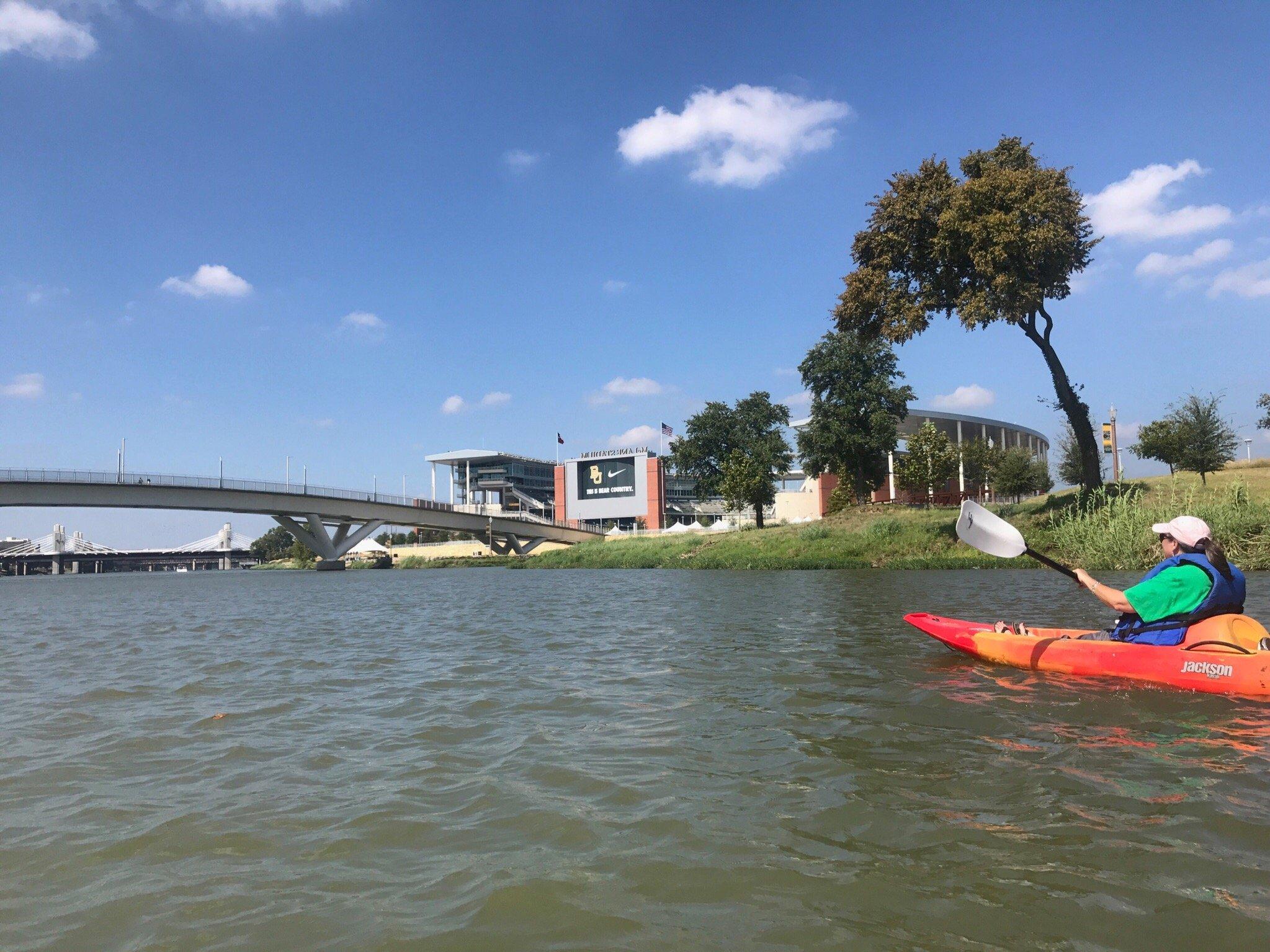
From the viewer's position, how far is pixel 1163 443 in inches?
1673

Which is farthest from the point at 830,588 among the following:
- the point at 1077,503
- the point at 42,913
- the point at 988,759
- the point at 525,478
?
the point at 525,478

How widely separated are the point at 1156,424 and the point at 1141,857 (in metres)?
50.1

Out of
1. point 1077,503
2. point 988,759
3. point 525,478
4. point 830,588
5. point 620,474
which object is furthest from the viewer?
point 525,478

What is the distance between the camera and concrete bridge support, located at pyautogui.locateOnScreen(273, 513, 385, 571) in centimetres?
6088

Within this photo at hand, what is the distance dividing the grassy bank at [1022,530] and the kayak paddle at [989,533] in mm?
12722

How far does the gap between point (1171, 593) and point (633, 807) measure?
5.82m

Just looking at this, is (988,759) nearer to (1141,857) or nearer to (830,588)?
(1141,857)

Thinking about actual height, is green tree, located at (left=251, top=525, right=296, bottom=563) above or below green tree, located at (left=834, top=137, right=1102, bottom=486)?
below

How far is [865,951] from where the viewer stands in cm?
291

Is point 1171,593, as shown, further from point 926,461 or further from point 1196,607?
point 926,461

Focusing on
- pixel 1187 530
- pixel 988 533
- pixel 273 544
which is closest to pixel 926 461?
pixel 988 533

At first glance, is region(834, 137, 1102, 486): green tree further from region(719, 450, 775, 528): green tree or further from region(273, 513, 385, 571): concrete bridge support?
region(273, 513, 385, 571): concrete bridge support

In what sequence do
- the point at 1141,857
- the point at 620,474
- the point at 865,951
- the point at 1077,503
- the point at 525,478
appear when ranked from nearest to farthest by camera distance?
1. the point at 865,951
2. the point at 1141,857
3. the point at 1077,503
4. the point at 620,474
5. the point at 525,478

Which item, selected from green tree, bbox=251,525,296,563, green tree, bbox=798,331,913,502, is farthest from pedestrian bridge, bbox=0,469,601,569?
green tree, bbox=251,525,296,563
